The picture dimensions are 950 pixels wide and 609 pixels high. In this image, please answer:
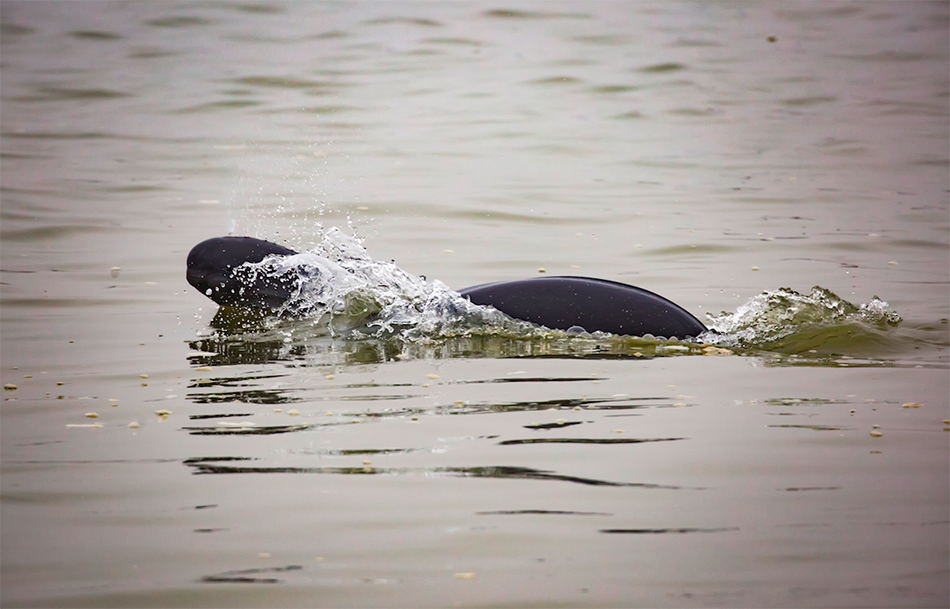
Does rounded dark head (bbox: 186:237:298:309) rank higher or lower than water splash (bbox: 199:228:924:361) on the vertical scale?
higher

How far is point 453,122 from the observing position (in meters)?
13.9

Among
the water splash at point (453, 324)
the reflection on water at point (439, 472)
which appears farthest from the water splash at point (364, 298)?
the reflection on water at point (439, 472)

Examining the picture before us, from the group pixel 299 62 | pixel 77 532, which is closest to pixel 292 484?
pixel 77 532

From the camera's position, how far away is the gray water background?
87.8 inches

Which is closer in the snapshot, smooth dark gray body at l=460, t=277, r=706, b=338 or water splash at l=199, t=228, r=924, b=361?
water splash at l=199, t=228, r=924, b=361

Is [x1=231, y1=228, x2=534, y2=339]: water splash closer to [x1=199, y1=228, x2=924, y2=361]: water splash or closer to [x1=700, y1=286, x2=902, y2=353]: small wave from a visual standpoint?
[x1=199, y1=228, x2=924, y2=361]: water splash

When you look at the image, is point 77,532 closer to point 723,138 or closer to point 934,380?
point 934,380

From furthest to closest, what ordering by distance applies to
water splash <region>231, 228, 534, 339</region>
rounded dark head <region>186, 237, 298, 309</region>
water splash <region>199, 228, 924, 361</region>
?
rounded dark head <region>186, 237, 298, 309</region>
water splash <region>231, 228, 534, 339</region>
water splash <region>199, 228, 924, 361</region>

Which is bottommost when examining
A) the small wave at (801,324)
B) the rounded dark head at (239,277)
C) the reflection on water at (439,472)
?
the reflection on water at (439,472)

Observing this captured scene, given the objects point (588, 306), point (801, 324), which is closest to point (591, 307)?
point (588, 306)

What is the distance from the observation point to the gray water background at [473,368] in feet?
7.32

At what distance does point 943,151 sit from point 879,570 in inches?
470

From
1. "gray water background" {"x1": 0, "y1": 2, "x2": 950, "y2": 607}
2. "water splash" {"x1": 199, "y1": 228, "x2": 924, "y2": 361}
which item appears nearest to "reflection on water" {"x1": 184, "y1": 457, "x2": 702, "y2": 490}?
"gray water background" {"x1": 0, "y1": 2, "x2": 950, "y2": 607}

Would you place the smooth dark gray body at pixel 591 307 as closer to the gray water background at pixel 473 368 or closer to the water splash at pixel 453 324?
the water splash at pixel 453 324
